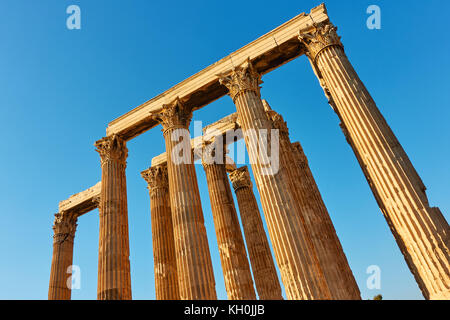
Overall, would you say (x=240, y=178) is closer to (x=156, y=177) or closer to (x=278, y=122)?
(x=278, y=122)

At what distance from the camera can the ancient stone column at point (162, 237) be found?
21.3m

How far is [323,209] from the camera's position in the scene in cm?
2003

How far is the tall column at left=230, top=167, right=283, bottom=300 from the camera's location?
71.9ft

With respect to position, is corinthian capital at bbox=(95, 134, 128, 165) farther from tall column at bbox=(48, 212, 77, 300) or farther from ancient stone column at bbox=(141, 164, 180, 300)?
tall column at bbox=(48, 212, 77, 300)

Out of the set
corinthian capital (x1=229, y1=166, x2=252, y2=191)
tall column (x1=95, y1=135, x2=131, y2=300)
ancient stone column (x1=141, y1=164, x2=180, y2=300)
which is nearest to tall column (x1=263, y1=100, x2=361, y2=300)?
corinthian capital (x1=229, y1=166, x2=252, y2=191)

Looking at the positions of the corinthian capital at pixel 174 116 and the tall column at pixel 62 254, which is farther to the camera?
the tall column at pixel 62 254

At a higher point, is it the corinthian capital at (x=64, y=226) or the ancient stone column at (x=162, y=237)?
the corinthian capital at (x=64, y=226)

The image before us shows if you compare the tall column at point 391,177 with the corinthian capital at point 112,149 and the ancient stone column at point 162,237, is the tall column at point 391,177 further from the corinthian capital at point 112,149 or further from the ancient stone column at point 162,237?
the corinthian capital at point 112,149

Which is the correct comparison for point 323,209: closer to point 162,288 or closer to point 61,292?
point 162,288

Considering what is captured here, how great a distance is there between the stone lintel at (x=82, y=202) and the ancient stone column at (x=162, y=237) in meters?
6.50

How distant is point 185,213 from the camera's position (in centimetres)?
1709

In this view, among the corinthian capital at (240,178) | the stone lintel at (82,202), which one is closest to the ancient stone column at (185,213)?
the corinthian capital at (240,178)

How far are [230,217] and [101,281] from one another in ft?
32.1

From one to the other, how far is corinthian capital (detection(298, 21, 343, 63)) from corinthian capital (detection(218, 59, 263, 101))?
10.6 ft
